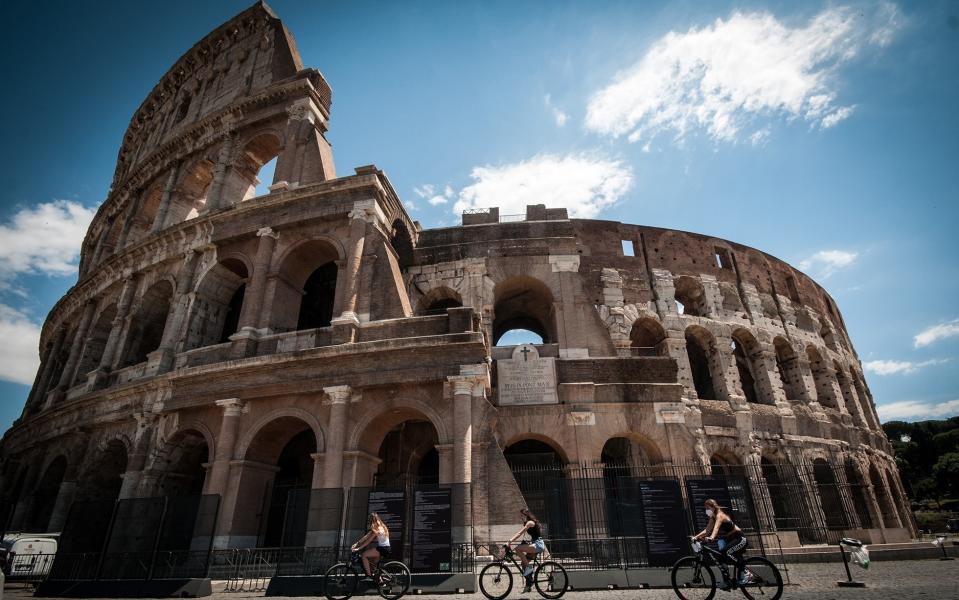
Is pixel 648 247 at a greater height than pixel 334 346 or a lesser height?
greater

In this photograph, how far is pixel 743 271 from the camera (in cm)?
2023

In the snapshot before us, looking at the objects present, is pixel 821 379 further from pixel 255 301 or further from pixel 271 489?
pixel 255 301

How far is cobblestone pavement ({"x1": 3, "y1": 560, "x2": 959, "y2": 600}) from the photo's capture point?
21.0 ft

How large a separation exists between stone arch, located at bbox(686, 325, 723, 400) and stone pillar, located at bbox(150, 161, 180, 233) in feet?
64.1

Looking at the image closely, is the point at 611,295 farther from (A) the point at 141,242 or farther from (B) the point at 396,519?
(A) the point at 141,242

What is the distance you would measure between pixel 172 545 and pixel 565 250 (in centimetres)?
1322

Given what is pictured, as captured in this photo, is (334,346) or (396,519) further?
(334,346)

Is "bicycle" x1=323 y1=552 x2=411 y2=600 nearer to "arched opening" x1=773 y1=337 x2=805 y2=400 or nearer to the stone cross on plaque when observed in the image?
the stone cross on plaque

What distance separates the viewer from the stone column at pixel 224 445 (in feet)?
37.7

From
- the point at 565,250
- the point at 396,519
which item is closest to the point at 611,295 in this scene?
the point at 565,250

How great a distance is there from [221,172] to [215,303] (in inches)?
190

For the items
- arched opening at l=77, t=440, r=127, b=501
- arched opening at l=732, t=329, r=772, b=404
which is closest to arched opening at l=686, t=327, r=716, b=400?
arched opening at l=732, t=329, r=772, b=404

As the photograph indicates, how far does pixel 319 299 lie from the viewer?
16844 mm

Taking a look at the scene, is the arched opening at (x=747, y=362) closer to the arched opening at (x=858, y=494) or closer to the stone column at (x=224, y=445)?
the arched opening at (x=858, y=494)
